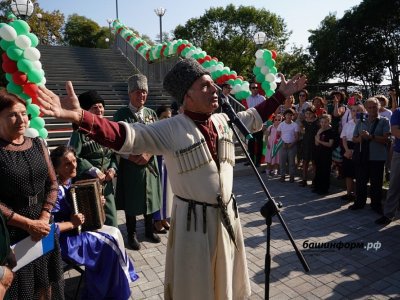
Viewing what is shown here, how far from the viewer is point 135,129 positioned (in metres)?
2.06

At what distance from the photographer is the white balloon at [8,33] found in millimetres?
5500

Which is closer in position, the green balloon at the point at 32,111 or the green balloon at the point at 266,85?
the green balloon at the point at 32,111

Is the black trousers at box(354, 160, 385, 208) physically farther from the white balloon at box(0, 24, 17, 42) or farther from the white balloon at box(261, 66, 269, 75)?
the white balloon at box(0, 24, 17, 42)

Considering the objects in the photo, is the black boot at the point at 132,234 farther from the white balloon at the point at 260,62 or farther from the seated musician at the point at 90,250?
the white balloon at the point at 260,62

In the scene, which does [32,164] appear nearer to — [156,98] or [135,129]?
[135,129]

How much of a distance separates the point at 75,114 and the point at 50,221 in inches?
51.2

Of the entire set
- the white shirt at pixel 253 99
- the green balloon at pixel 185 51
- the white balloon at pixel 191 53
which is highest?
the green balloon at pixel 185 51

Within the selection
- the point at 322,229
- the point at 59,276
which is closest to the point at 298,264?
the point at 322,229

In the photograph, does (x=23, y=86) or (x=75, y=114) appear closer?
(x=75, y=114)

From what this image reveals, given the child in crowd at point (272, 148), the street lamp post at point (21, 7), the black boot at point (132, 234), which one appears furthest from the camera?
the child in crowd at point (272, 148)

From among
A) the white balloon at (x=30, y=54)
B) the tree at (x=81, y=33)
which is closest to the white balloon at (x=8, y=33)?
the white balloon at (x=30, y=54)

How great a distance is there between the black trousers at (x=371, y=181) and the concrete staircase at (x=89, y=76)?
7406 mm

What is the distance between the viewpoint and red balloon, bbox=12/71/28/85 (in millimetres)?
5809

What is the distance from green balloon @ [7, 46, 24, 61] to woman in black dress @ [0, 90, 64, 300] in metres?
4.03
